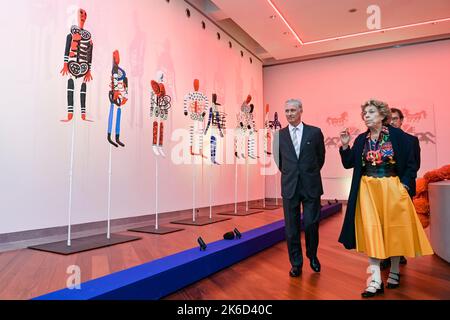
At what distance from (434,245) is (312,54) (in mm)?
6162

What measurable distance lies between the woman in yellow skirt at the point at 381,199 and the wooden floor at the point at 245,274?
0.85 ft

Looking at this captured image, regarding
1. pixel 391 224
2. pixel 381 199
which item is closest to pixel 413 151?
pixel 381 199

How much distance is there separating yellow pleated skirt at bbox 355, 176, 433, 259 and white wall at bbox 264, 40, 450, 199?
6263mm

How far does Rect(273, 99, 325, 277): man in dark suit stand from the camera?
260cm

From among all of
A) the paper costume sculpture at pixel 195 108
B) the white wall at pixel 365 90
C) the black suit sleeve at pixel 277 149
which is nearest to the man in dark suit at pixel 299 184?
the black suit sleeve at pixel 277 149

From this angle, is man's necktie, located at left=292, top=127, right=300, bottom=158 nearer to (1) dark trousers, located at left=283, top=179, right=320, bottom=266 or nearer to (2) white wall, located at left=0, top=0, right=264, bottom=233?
(1) dark trousers, located at left=283, top=179, right=320, bottom=266

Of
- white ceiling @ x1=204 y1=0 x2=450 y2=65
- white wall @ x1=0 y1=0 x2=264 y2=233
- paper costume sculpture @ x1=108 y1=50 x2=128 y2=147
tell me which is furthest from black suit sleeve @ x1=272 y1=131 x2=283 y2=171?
white ceiling @ x1=204 y1=0 x2=450 y2=65

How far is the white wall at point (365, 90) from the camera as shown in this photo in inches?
297

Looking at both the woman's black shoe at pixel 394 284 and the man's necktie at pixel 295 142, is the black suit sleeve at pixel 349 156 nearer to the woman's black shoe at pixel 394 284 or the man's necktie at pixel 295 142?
the man's necktie at pixel 295 142

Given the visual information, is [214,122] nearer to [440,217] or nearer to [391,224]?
[440,217]

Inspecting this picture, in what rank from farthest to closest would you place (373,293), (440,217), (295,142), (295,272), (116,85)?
(116,85), (440,217), (295,142), (295,272), (373,293)

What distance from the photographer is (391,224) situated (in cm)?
212

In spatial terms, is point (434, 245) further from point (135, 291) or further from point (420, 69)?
point (420, 69)

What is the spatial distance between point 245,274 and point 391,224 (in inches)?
43.4
